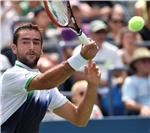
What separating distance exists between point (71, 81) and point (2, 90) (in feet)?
12.3

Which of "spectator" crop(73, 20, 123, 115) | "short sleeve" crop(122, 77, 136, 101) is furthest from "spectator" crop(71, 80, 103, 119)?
"spectator" crop(73, 20, 123, 115)

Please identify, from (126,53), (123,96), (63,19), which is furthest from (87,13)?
(63,19)

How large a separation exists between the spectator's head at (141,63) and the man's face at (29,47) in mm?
3554

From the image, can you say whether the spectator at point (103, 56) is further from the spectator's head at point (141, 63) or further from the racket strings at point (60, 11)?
the racket strings at point (60, 11)

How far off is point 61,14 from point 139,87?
3.49 metres

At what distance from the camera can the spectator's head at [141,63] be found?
7.92 metres

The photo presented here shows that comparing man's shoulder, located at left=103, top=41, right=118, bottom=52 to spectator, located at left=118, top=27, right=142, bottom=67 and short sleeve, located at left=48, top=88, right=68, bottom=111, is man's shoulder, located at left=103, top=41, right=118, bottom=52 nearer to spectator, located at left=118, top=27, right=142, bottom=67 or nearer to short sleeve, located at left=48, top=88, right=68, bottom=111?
spectator, located at left=118, top=27, right=142, bottom=67

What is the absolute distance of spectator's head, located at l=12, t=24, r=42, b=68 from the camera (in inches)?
175

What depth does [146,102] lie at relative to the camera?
7.76m

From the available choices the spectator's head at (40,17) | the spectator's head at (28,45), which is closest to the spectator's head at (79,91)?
the spectator's head at (40,17)

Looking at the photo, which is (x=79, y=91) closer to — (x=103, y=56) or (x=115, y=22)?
(x=103, y=56)

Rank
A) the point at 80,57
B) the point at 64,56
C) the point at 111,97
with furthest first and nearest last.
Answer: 1. the point at 64,56
2. the point at 111,97
3. the point at 80,57

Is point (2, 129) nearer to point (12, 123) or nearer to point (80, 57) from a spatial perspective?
point (12, 123)

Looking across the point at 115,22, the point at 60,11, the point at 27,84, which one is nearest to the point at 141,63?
the point at 115,22
